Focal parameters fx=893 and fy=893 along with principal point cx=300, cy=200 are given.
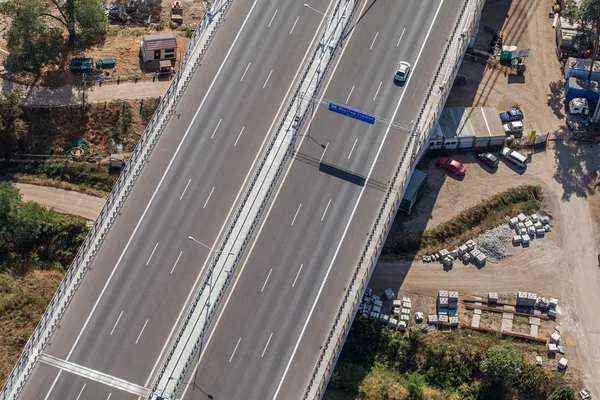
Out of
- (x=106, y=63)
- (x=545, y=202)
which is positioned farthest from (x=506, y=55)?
(x=106, y=63)

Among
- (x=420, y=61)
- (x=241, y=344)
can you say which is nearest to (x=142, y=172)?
(x=241, y=344)

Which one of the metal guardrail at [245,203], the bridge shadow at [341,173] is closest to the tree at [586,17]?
the metal guardrail at [245,203]

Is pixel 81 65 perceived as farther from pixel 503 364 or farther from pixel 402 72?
pixel 503 364

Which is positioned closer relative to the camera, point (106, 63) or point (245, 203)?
point (245, 203)

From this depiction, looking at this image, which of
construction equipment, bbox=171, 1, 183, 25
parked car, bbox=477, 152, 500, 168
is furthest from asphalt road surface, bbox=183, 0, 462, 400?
construction equipment, bbox=171, 1, 183, 25

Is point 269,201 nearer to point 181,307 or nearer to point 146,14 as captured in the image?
point 181,307

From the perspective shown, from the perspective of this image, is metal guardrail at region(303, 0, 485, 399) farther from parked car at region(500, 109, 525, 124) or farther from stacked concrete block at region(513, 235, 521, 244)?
stacked concrete block at region(513, 235, 521, 244)

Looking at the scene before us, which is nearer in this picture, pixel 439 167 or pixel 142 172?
pixel 142 172
